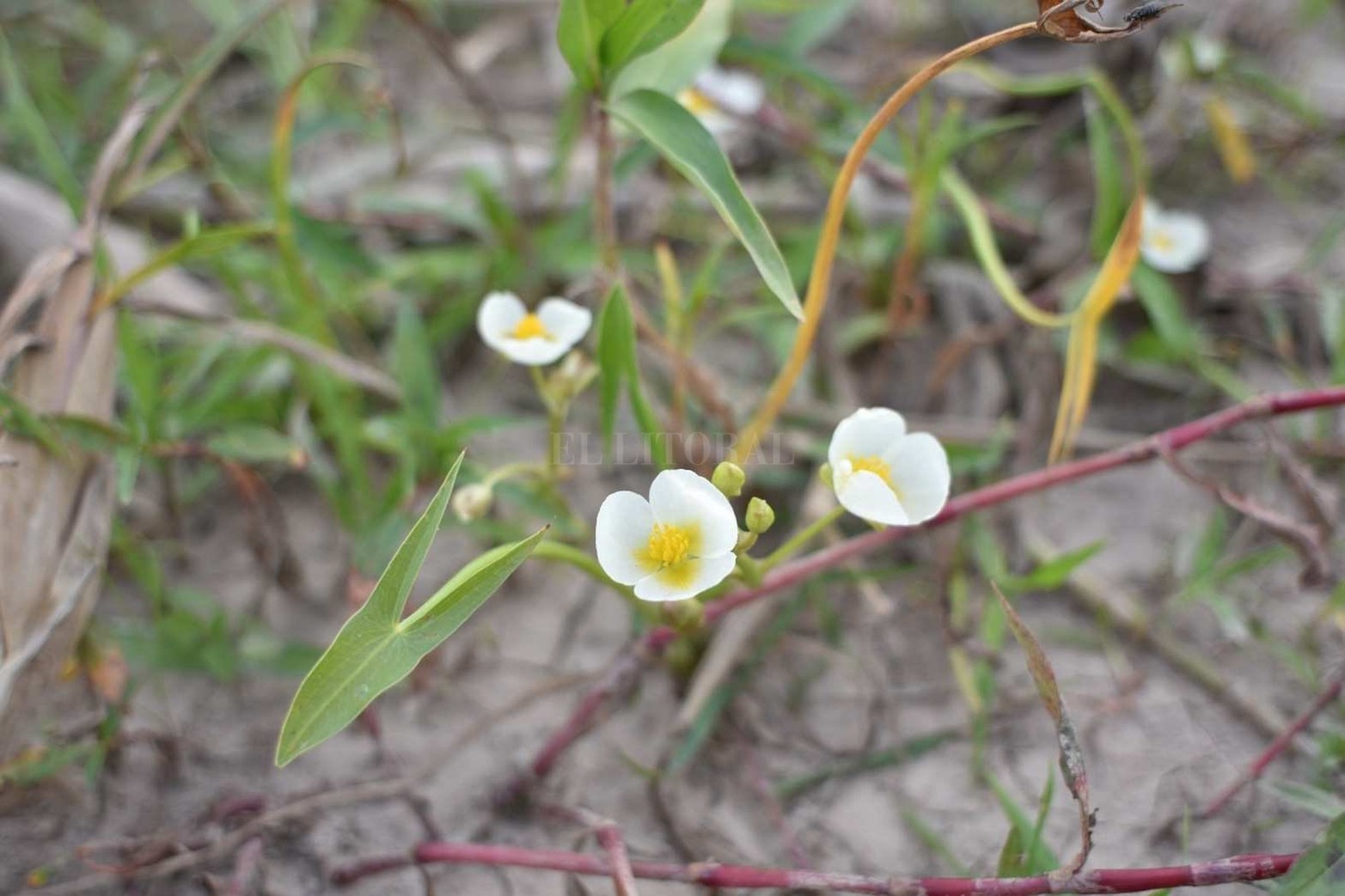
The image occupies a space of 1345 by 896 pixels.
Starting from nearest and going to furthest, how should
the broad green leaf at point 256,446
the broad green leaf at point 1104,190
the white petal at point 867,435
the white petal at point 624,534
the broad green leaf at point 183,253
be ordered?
the white petal at point 624,534, the white petal at point 867,435, the broad green leaf at point 183,253, the broad green leaf at point 256,446, the broad green leaf at point 1104,190

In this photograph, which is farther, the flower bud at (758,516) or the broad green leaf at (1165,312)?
the broad green leaf at (1165,312)

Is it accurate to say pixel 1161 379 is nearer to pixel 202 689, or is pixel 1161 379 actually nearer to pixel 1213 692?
pixel 1213 692

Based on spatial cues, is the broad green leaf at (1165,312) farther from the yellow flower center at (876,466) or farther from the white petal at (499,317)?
the white petal at (499,317)

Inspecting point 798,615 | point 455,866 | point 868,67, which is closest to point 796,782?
point 798,615

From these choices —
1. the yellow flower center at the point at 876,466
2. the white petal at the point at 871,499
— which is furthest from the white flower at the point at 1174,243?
the white petal at the point at 871,499

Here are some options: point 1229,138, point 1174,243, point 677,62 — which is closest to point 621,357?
point 677,62

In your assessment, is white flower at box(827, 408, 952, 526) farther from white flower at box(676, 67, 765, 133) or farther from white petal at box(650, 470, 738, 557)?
white flower at box(676, 67, 765, 133)

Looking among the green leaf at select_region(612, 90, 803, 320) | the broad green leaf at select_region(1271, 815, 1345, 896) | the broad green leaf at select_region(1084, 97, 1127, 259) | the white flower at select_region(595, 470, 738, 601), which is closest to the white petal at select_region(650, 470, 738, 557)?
the white flower at select_region(595, 470, 738, 601)
